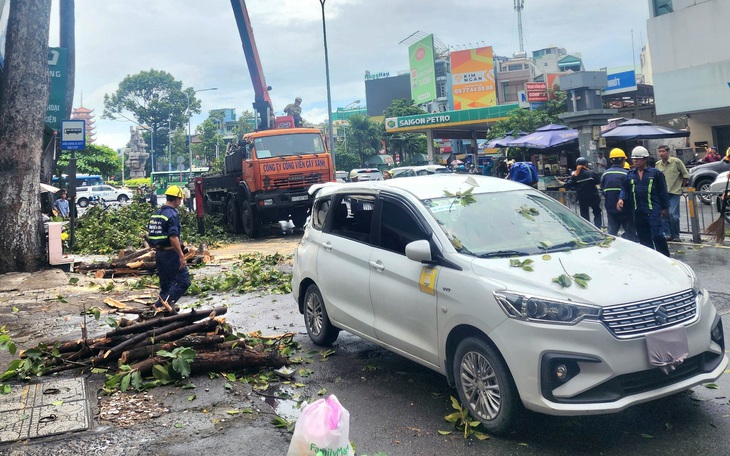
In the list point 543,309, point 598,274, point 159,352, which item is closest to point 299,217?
point 159,352

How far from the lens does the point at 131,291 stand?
11453mm

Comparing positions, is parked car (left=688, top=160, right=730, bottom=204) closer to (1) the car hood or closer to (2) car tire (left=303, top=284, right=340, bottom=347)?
(2) car tire (left=303, top=284, right=340, bottom=347)

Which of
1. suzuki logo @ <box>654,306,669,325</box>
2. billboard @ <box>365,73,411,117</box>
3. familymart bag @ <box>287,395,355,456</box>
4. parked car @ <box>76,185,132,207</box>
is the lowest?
familymart bag @ <box>287,395,355,456</box>

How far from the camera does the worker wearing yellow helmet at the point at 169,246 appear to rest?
797 cm

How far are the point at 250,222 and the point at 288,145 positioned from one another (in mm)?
2541

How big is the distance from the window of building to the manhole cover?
34.0 metres

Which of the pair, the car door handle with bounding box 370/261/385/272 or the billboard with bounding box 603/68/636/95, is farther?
the billboard with bounding box 603/68/636/95

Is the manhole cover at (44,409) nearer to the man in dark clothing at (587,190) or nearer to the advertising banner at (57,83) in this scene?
the man in dark clothing at (587,190)

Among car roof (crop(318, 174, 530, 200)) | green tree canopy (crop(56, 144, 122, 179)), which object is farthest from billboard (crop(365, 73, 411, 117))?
car roof (crop(318, 174, 530, 200))

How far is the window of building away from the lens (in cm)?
3202

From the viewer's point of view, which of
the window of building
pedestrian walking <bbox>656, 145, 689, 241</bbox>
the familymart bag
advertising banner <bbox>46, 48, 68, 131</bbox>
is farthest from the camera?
the window of building

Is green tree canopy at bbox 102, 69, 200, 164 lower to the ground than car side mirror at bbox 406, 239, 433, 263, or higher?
higher

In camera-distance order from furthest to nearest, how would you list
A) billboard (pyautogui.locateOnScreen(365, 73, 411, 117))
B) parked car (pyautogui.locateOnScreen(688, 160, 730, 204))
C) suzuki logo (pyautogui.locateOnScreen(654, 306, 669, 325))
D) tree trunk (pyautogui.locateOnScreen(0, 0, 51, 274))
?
1. billboard (pyautogui.locateOnScreen(365, 73, 411, 117))
2. parked car (pyautogui.locateOnScreen(688, 160, 730, 204))
3. tree trunk (pyautogui.locateOnScreen(0, 0, 51, 274))
4. suzuki logo (pyautogui.locateOnScreen(654, 306, 669, 325))

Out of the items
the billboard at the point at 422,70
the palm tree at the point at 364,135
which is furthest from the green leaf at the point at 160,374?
the billboard at the point at 422,70
